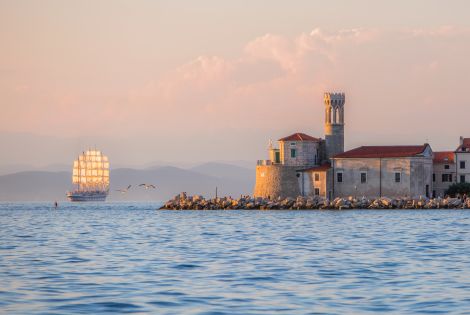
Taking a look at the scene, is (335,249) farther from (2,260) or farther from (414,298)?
(414,298)

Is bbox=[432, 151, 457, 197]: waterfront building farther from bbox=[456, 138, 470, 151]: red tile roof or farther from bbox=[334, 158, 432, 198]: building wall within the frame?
bbox=[334, 158, 432, 198]: building wall

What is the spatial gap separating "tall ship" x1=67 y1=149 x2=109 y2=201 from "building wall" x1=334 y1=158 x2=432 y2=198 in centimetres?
10725

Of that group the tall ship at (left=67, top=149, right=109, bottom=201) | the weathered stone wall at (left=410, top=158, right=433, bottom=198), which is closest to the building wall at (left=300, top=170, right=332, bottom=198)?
the weathered stone wall at (left=410, top=158, right=433, bottom=198)

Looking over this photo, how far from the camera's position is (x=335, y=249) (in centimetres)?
3103

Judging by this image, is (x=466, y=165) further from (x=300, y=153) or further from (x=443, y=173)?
(x=300, y=153)

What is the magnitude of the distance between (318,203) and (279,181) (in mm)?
4829

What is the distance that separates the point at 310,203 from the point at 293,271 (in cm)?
5355

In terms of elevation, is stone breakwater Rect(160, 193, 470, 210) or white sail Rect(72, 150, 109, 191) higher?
white sail Rect(72, 150, 109, 191)

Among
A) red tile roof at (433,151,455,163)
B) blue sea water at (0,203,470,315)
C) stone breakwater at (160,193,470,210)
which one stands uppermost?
red tile roof at (433,151,455,163)

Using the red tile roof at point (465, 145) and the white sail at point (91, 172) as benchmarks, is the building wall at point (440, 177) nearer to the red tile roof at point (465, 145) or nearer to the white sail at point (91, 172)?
the red tile roof at point (465, 145)

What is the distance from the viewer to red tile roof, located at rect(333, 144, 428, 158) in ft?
252

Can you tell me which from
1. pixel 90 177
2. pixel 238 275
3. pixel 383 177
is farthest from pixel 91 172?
pixel 238 275

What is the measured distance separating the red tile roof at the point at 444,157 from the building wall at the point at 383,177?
187 centimetres

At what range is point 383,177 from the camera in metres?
76.8
